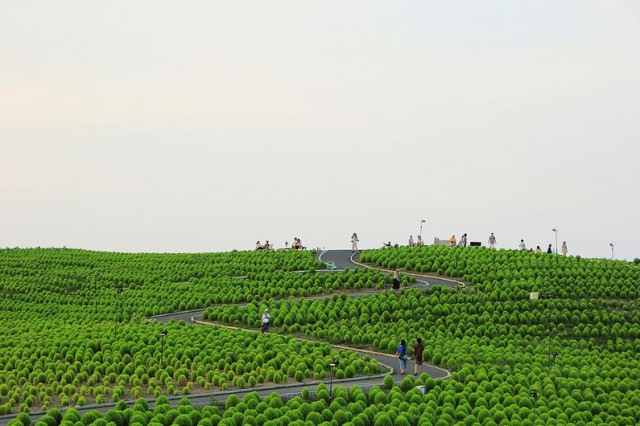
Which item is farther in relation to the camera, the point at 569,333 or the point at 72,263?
the point at 72,263

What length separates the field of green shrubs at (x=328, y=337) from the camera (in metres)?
35.6

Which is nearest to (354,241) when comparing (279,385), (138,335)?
(138,335)

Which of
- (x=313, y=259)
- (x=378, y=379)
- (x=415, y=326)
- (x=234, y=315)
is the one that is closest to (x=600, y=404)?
(x=378, y=379)

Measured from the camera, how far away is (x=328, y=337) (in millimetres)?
48625

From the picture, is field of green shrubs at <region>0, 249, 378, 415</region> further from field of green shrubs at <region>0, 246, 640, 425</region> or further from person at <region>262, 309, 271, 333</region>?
person at <region>262, 309, 271, 333</region>

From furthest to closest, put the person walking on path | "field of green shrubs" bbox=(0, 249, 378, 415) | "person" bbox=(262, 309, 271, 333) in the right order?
the person walking on path, "person" bbox=(262, 309, 271, 333), "field of green shrubs" bbox=(0, 249, 378, 415)

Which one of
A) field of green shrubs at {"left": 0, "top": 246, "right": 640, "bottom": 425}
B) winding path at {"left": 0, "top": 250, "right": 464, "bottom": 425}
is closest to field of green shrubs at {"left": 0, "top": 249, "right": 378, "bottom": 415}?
field of green shrubs at {"left": 0, "top": 246, "right": 640, "bottom": 425}

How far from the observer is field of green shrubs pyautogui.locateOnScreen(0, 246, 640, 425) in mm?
35594

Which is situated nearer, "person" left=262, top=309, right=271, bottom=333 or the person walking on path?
"person" left=262, top=309, right=271, bottom=333

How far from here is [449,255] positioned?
65.2 metres

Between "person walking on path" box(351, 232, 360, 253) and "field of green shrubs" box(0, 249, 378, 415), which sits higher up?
"person walking on path" box(351, 232, 360, 253)

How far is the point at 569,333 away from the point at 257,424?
23374 millimetres

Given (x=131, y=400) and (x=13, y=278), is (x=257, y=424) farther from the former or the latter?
(x=13, y=278)

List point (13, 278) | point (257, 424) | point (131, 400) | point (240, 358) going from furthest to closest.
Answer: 1. point (13, 278)
2. point (240, 358)
3. point (131, 400)
4. point (257, 424)
